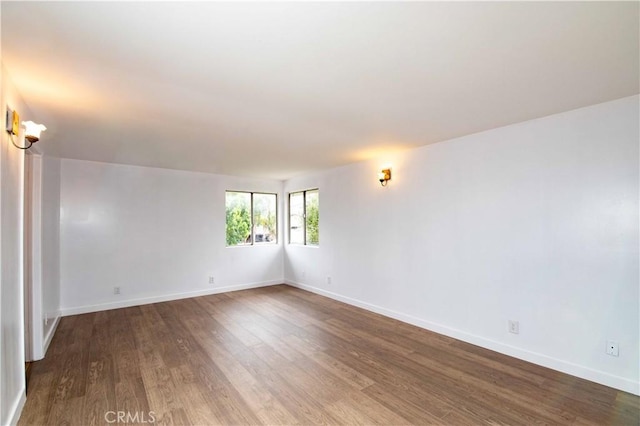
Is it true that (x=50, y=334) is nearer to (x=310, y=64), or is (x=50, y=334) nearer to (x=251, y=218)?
(x=251, y=218)

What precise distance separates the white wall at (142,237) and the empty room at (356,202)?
4cm

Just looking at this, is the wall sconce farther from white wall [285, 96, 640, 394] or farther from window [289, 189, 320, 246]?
window [289, 189, 320, 246]

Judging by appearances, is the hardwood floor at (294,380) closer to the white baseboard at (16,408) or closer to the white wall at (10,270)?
the white baseboard at (16,408)

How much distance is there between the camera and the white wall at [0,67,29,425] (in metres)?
1.83

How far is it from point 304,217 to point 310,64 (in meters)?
4.54

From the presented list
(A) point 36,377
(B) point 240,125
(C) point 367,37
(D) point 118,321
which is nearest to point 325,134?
(B) point 240,125

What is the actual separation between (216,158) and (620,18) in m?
4.26

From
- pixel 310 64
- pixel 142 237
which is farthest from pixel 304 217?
pixel 310 64

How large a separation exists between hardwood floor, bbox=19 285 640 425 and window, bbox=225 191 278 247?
241 cm

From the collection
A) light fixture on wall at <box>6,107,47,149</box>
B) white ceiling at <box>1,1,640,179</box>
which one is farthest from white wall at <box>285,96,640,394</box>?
light fixture on wall at <box>6,107,47,149</box>

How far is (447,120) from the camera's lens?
9.53 feet

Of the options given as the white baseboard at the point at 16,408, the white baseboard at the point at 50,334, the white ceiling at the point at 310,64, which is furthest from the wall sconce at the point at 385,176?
the white baseboard at the point at 50,334

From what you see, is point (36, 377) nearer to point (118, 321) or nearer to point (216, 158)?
point (118, 321)

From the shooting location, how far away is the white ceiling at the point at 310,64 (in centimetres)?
143
